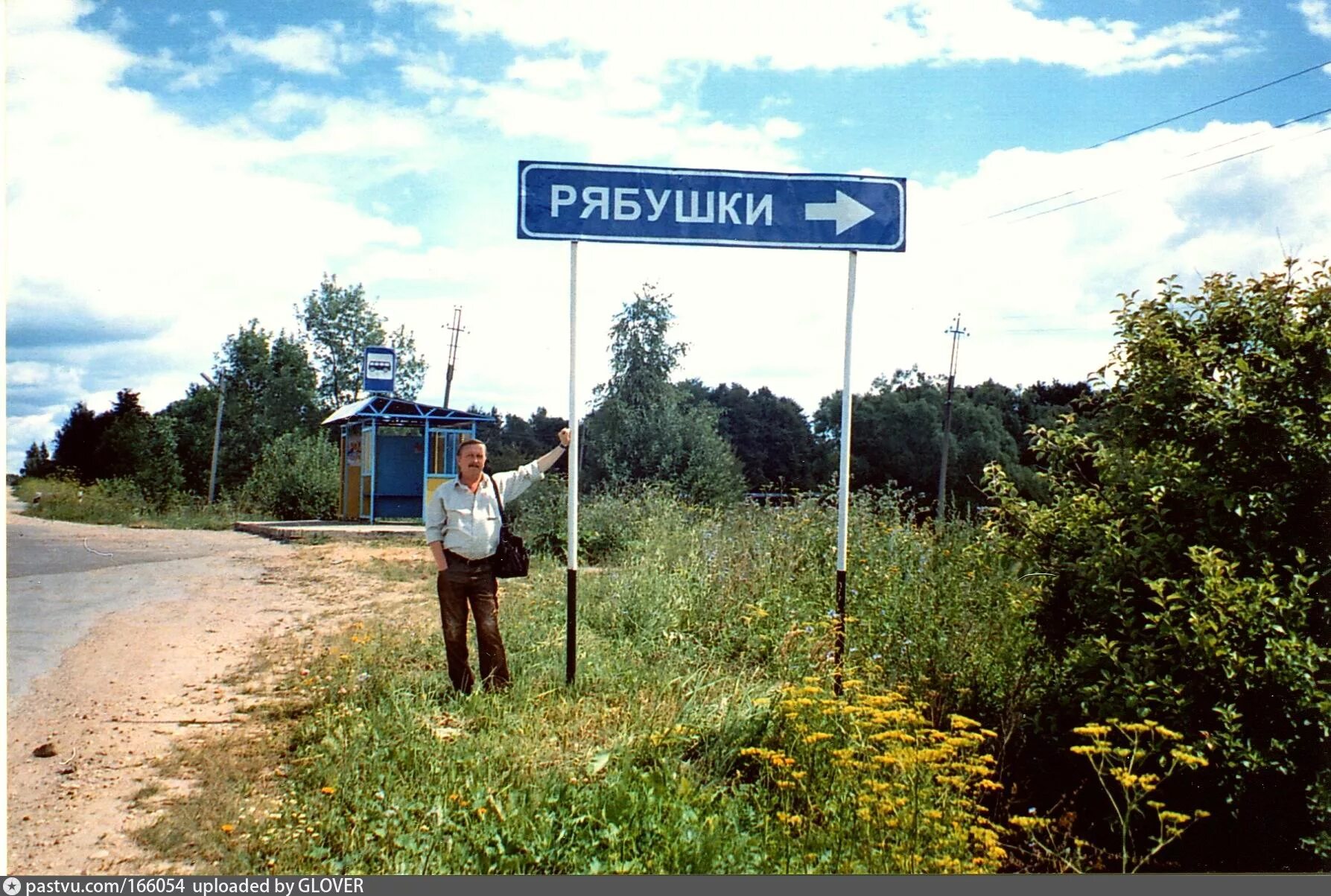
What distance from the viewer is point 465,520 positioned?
218 inches

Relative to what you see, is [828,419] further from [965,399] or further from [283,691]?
[283,691]

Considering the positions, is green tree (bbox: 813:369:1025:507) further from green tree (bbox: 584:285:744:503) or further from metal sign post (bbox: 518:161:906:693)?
metal sign post (bbox: 518:161:906:693)

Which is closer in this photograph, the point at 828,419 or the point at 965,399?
the point at 828,419

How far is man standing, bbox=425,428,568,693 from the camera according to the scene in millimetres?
5539

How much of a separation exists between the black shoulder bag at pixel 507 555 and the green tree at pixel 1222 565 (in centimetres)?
287

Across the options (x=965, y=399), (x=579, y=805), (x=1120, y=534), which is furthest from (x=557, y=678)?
(x=965, y=399)

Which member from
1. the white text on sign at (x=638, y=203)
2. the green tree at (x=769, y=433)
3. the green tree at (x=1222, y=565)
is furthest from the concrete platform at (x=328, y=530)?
the green tree at (x=769, y=433)

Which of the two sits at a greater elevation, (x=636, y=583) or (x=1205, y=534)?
(x=1205, y=534)

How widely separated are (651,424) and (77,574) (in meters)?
13.4

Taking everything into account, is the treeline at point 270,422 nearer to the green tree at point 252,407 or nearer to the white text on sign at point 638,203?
the green tree at point 252,407

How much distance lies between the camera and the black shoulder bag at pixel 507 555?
5590mm

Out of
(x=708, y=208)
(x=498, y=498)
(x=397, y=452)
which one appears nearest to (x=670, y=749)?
(x=498, y=498)

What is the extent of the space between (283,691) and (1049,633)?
180 inches

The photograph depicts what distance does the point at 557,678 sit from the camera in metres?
5.62
